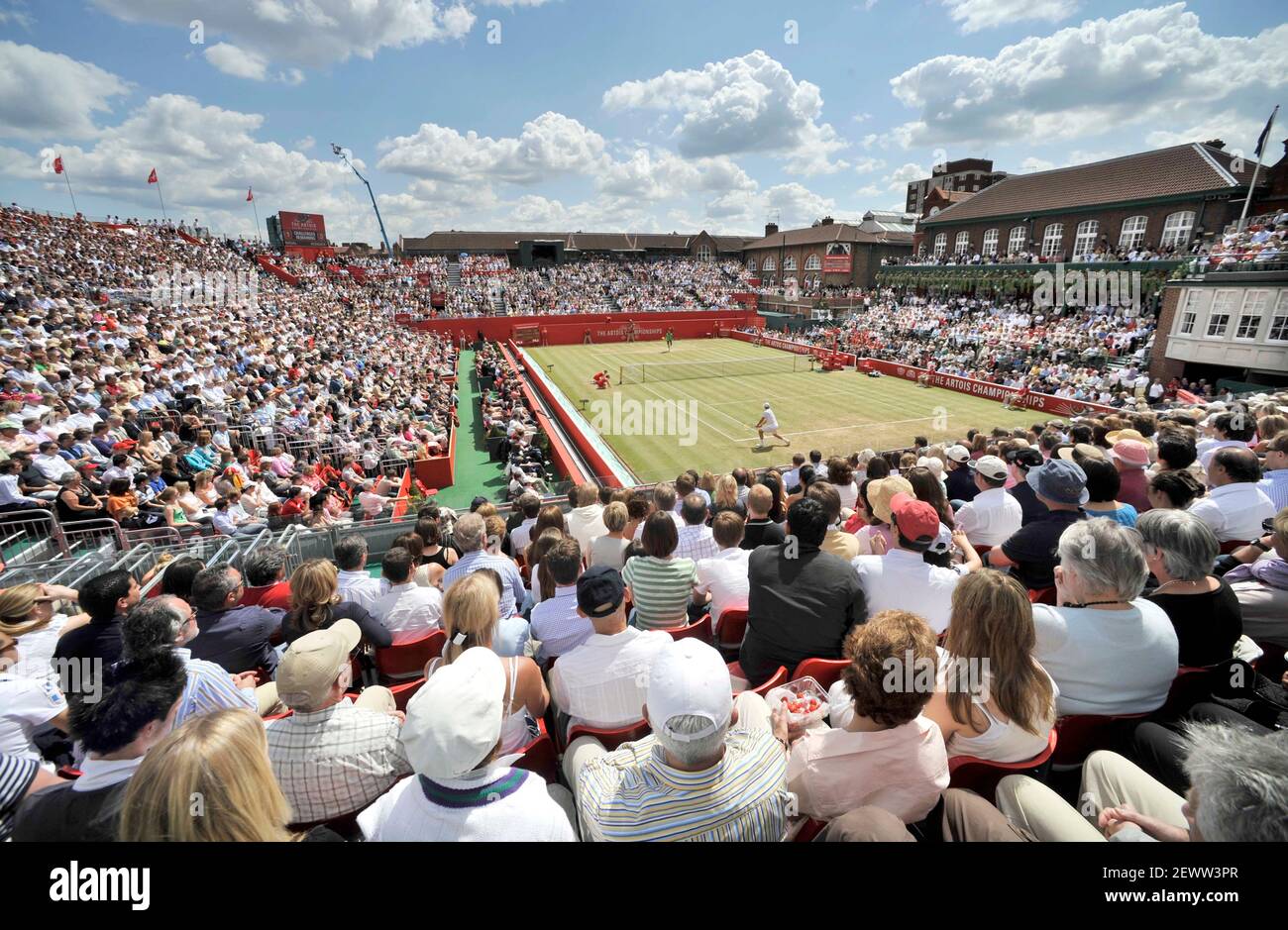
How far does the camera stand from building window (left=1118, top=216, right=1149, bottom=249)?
35.6m

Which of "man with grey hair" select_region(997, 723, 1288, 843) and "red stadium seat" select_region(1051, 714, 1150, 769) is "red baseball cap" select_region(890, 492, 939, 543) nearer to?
"red stadium seat" select_region(1051, 714, 1150, 769)

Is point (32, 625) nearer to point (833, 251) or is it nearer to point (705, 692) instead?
point (705, 692)

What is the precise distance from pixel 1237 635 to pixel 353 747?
471cm

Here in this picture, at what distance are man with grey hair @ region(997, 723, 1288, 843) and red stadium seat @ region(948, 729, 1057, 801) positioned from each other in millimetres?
154

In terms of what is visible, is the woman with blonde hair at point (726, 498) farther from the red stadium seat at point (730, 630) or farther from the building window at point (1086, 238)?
the building window at point (1086, 238)

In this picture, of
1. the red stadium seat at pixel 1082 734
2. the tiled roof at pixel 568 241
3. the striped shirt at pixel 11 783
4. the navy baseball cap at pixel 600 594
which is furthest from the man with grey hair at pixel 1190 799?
the tiled roof at pixel 568 241

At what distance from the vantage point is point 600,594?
135 inches

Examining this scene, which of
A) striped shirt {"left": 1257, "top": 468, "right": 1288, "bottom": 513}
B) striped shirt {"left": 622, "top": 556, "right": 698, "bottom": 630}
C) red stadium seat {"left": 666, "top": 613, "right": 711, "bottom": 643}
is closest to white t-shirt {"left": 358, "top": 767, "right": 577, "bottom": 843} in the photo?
red stadium seat {"left": 666, "top": 613, "right": 711, "bottom": 643}

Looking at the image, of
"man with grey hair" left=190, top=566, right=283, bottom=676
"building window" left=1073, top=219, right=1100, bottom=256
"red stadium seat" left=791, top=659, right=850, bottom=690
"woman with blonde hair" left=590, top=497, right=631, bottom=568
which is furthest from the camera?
"building window" left=1073, top=219, right=1100, bottom=256

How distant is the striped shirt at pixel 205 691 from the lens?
10.4ft

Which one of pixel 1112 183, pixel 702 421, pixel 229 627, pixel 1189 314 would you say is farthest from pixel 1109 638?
pixel 1112 183

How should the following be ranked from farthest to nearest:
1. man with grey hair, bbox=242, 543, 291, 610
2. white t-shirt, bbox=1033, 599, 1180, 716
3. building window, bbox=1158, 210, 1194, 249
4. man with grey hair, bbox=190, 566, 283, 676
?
building window, bbox=1158, 210, 1194, 249 < man with grey hair, bbox=242, 543, 291, 610 < man with grey hair, bbox=190, 566, 283, 676 < white t-shirt, bbox=1033, 599, 1180, 716

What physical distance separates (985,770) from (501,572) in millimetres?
3890

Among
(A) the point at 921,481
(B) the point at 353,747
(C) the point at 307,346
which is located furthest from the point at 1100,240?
(B) the point at 353,747
